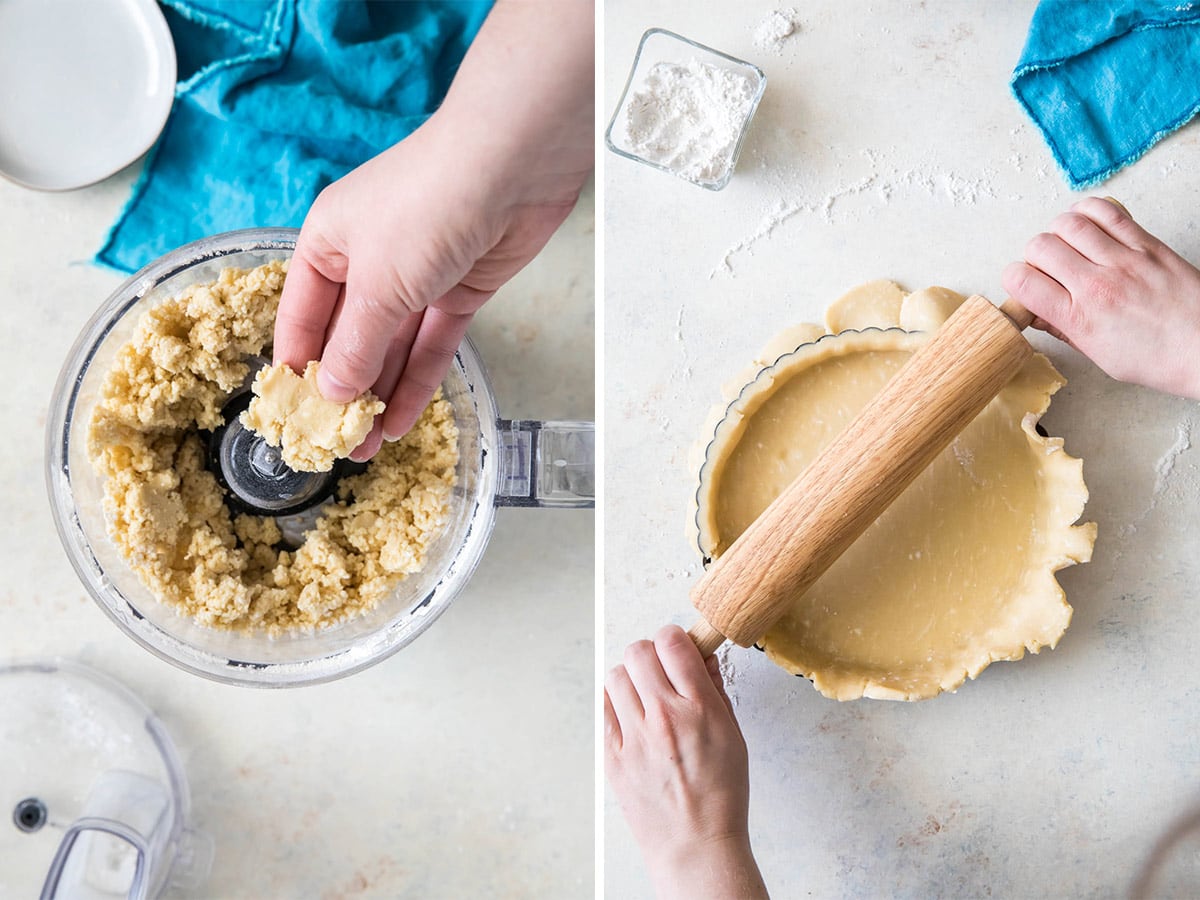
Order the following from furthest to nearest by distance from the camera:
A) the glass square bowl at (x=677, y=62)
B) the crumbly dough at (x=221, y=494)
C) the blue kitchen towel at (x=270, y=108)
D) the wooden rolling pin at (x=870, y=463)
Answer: the blue kitchen towel at (x=270, y=108), the crumbly dough at (x=221, y=494), the glass square bowl at (x=677, y=62), the wooden rolling pin at (x=870, y=463)

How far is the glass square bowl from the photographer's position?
88cm

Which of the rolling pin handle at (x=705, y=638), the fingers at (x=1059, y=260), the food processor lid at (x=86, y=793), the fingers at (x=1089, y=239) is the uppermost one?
the fingers at (x=1089, y=239)

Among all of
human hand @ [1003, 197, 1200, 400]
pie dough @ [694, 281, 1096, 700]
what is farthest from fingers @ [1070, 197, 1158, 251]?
pie dough @ [694, 281, 1096, 700]

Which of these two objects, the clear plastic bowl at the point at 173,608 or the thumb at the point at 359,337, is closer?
the thumb at the point at 359,337

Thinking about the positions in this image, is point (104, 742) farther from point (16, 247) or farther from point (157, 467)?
point (16, 247)

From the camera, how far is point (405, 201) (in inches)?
33.6

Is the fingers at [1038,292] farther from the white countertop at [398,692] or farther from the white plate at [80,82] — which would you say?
the white plate at [80,82]

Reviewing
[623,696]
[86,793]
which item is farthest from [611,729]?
[86,793]

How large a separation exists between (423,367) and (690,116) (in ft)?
1.27

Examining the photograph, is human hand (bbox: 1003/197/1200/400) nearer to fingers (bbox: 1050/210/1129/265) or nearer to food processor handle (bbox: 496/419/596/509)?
fingers (bbox: 1050/210/1129/265)

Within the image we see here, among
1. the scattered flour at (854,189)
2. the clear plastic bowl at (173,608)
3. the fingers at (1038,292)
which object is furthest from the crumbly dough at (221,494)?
the fingers at (1038,292)

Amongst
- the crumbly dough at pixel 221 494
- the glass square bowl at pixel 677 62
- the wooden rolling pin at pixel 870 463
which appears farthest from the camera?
the crumbly dough at pixel 221 494

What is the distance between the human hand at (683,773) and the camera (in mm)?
829

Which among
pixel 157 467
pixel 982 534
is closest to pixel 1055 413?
pixel 982 534
